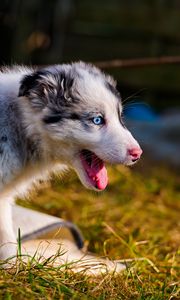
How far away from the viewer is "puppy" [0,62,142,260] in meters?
3.93

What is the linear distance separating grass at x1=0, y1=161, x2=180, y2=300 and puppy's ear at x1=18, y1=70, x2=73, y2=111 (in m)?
0.88

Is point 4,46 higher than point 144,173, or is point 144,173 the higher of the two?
point 4,46

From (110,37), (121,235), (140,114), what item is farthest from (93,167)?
(110,37)

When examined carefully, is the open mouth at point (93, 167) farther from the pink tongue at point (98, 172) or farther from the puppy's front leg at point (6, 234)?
the puppy's front leg at point (6, 234)

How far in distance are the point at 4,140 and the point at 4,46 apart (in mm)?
6505

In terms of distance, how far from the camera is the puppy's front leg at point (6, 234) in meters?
4.12

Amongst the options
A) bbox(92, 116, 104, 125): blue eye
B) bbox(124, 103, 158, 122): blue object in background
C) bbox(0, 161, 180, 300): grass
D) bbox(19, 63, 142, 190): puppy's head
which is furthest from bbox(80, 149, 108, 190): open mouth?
bbox(124, 103, 158, 122): blue object in background

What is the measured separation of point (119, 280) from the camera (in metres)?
3.96

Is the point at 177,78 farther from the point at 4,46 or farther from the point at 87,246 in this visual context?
the point at 87,246

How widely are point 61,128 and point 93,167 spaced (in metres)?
0.29

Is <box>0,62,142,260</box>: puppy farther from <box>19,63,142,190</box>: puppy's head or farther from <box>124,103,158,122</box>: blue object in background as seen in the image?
<box>124,103,158,122</box>: blue object in background

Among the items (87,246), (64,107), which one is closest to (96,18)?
(87,246)

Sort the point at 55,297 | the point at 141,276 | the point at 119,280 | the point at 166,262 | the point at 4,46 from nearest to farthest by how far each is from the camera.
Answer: the point at 55,297, the point at 119,280, the point at 141,276, the point at 166,262, the point at 4,46

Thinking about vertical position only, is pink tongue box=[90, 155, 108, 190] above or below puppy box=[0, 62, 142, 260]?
below
